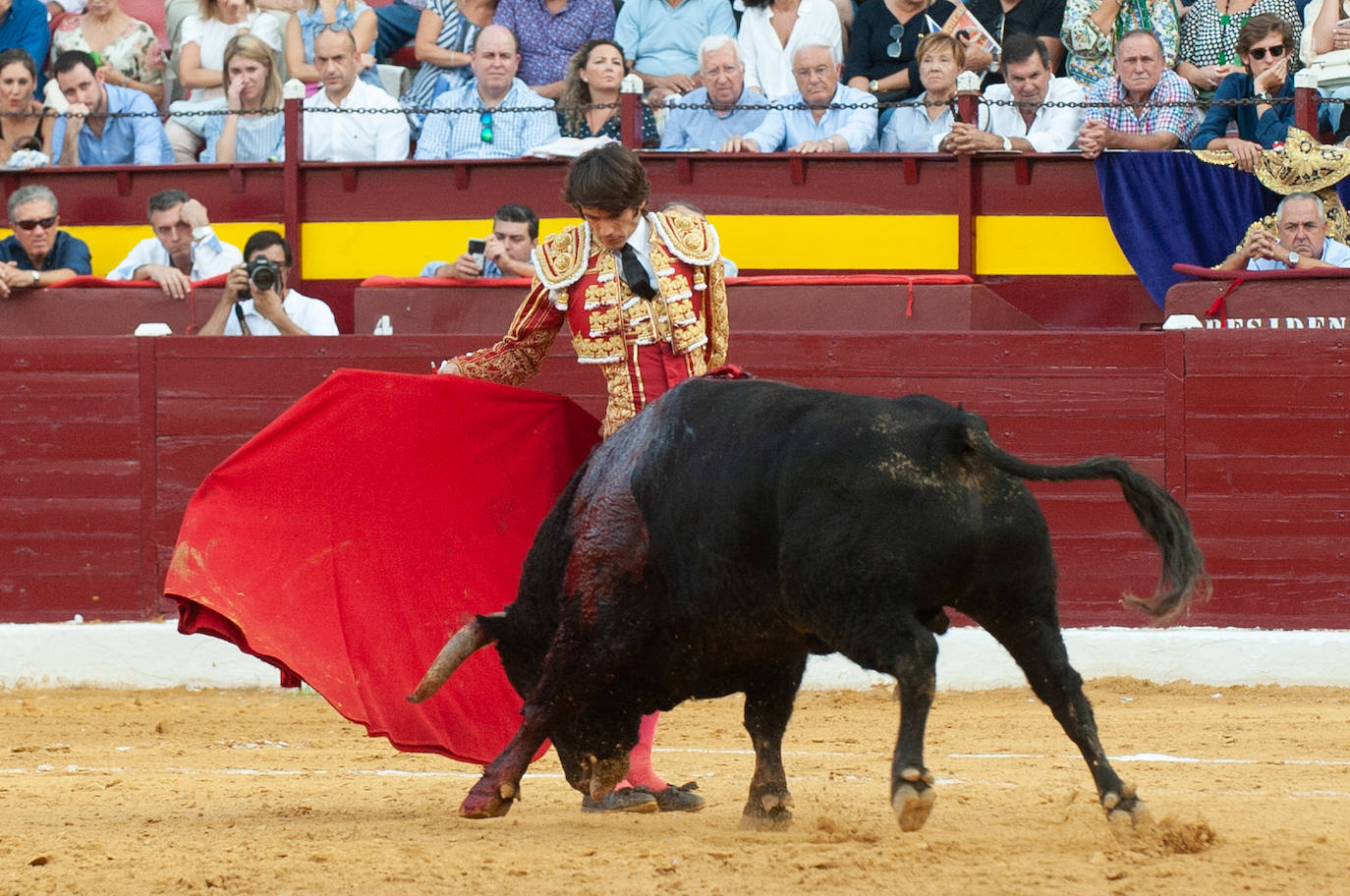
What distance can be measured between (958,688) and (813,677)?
1.68 feet

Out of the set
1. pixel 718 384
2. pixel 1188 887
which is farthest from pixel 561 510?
pixel 1188 887

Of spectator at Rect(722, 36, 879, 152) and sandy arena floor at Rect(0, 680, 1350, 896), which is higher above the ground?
spectator at Rect(722, 36, 879, 152)

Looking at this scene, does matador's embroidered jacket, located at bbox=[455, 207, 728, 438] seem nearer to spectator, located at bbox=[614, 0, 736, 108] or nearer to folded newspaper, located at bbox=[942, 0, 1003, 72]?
folded newspaper, located at bbox=[942, 0, 1003, 72]

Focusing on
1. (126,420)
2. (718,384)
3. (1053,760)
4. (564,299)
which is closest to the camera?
(718,384)

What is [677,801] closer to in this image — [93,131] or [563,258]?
[563,258]

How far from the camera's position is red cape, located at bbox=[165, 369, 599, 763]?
14.3ft

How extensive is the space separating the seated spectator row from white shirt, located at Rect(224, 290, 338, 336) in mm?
817

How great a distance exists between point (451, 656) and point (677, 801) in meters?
0.61

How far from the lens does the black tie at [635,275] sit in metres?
4.09

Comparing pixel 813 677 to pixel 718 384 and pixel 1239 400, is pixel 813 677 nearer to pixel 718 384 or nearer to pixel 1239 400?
pixel 1239 400

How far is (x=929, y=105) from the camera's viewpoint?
7363 mm

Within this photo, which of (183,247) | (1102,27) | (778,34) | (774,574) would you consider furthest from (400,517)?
(1102,27)

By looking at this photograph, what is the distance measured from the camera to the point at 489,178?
784 cm

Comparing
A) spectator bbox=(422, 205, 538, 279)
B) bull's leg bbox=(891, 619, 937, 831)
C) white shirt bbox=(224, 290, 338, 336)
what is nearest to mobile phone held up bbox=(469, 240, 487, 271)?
spectator bbox=(422, 205, 538, 279)
